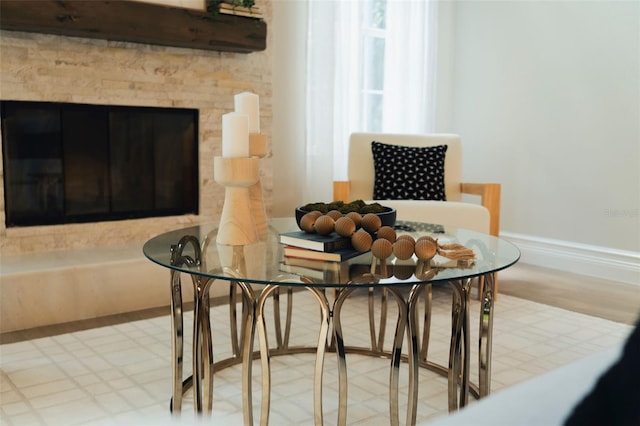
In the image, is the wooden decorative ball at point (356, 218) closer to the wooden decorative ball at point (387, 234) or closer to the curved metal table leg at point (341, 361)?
the wooden decorative ball at point (387, 234)

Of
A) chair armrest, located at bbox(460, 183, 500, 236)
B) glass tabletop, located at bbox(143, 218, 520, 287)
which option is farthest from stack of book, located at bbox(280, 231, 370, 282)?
Result: chair armrest, located at bbox(460, 183, 500, 236)

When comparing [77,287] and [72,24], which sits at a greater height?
[72,24]

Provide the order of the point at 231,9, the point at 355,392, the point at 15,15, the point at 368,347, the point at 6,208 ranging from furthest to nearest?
1. the point at 231,9
2. the point at 6,208
3. the point at 15,15
4. the point at 368,347
5. the point at 355,392

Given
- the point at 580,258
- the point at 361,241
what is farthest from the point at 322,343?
the point at 580,258

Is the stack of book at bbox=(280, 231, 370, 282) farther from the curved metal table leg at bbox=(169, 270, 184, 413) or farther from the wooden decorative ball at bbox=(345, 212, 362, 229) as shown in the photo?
the curved metal table leg at bbox=(169, 270, 184, 413)

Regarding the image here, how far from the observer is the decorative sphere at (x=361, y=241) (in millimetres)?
1730

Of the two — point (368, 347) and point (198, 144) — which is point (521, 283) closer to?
point (368, 347)

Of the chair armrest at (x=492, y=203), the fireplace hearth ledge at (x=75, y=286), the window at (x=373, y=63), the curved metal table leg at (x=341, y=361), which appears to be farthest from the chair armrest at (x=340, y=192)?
the curved metal table leg at (x=341, y=361)

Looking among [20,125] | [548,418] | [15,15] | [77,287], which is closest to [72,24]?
[15,15]

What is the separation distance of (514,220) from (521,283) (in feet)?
2.75

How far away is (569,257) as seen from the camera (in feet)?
13.3

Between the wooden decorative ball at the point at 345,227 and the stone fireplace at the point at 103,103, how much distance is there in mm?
1572

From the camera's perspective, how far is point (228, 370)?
2.25 metres

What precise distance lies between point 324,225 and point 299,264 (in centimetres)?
17
